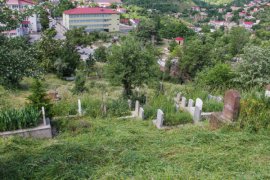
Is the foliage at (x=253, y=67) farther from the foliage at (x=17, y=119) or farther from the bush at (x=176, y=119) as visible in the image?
the foliage at (x=17, y=119)

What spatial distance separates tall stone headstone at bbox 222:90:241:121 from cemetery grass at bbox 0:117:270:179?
1.19 ft

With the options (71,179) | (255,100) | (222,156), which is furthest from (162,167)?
(255,100)

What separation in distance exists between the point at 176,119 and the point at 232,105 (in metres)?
1.63

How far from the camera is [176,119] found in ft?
22.5

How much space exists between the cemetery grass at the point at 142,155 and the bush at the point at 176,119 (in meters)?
0.57

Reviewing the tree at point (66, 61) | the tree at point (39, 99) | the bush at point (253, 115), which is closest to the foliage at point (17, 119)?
the tree at point (39, 99)

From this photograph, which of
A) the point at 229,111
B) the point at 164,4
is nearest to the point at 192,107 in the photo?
the point at 229,111

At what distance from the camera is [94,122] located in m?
6.91

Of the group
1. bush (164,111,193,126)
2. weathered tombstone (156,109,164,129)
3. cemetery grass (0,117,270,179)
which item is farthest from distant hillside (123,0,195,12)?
cemetery grass (0,117,270,179)

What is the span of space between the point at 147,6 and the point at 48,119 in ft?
360

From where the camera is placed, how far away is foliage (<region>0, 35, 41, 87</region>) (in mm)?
3877

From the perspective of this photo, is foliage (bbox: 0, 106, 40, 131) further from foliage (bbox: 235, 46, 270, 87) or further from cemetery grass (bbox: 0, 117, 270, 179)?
foliage (bbox: 235, 46, 270, 87)

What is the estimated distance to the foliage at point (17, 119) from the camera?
251 inches

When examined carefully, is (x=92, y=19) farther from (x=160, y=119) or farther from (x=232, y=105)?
(x=232, y=105)
